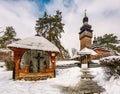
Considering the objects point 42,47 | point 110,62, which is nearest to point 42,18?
point 42,47

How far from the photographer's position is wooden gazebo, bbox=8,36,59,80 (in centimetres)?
1405

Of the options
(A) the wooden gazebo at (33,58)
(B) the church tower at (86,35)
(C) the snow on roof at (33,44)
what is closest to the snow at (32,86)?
(A) the wooden gazebo at (33,58)

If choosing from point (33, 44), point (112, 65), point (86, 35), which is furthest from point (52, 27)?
point (112, 65)

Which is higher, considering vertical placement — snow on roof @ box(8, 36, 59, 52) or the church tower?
the church tower

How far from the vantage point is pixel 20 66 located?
14.1 meters

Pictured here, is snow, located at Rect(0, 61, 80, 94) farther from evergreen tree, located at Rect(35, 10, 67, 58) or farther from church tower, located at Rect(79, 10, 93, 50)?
church tower, located at Rect(79, 10, 93, 50)

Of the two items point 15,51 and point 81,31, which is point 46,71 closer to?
point 15,51

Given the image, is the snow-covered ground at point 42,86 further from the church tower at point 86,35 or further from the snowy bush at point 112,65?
the church tower at point 86,35

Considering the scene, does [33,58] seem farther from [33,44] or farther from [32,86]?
[32,86]

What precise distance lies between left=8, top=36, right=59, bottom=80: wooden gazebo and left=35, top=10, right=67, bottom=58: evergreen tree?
23465 mm

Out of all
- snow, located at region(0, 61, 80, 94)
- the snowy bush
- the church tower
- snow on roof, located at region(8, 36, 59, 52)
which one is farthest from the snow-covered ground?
the church tower

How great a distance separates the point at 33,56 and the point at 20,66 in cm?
159

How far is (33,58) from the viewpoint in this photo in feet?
48.8

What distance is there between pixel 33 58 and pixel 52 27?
89.6ft
